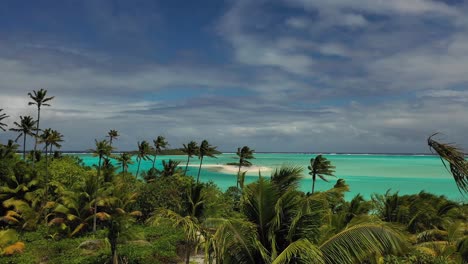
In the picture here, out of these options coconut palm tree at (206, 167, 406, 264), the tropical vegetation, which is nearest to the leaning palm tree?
the tropical vegetation

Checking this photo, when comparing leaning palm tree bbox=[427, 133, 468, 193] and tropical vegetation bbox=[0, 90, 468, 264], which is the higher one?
leaning palm tree bbox=[427, 133, 468, 193]

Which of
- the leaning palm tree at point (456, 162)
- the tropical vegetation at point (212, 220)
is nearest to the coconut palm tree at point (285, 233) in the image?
the tropical vegetation at point (212, 220)

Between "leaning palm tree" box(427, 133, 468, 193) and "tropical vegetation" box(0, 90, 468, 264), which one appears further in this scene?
"tropical vegetation" box(0, 90, 468, 264)

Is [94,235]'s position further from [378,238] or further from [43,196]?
[378,238]

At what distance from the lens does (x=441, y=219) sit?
30312 mm

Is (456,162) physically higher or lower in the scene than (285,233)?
higher

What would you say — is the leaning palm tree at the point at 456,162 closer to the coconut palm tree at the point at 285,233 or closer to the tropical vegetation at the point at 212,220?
the tropical vegetation at the point at 212,220

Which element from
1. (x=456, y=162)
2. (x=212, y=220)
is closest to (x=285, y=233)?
(x=212, y=220)

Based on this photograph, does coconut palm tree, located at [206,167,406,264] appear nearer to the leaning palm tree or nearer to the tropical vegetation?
the tropical vegetation

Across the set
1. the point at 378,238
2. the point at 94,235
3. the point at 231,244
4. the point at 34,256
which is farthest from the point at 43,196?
the point at 378,238

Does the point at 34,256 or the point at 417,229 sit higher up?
the point at 417,229

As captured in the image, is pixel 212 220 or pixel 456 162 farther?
pixel 212 220

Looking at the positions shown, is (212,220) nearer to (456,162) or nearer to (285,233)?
(285,233)

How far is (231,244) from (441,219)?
90.1 feet
